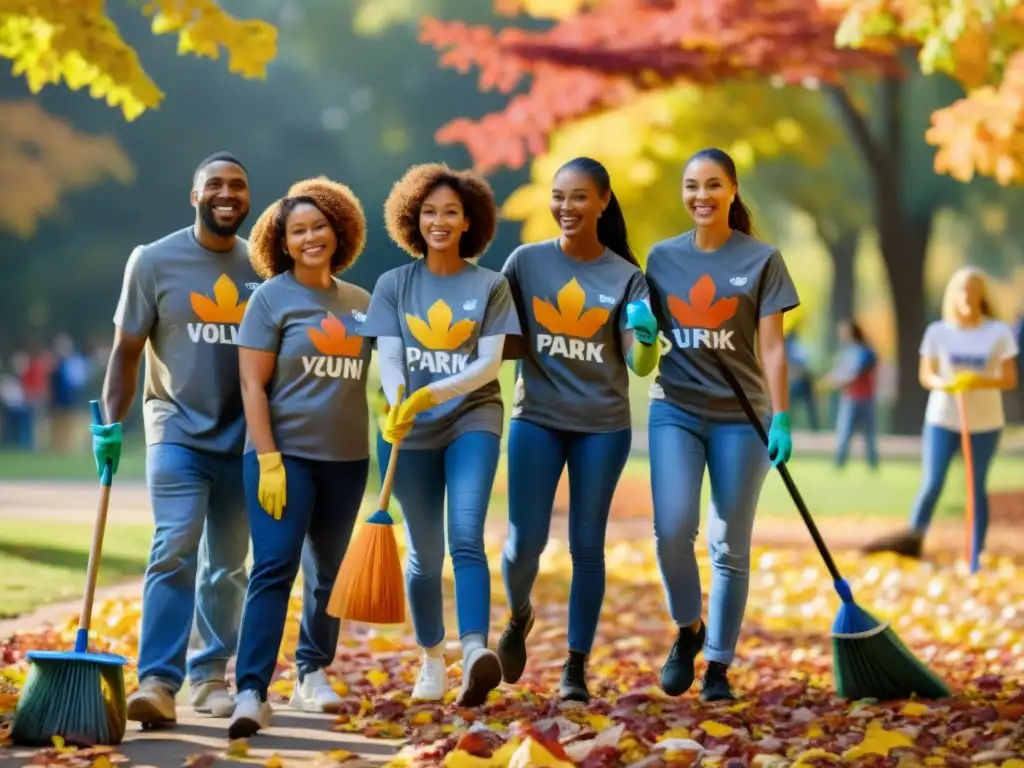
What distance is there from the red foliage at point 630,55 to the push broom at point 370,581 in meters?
8.17

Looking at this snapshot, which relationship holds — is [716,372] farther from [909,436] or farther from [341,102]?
[341,102]

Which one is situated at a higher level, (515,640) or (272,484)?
(272,484)

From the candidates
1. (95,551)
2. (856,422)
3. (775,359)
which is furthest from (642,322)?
(856,422)

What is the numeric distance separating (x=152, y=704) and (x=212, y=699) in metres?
0.53

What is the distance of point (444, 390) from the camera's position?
5875 mm

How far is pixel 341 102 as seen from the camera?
3347 cm

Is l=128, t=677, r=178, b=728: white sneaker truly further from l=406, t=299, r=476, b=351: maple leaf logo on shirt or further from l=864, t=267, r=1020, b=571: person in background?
l=864, t=267, r=1020, b=571: person in background

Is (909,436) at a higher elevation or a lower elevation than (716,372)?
higher

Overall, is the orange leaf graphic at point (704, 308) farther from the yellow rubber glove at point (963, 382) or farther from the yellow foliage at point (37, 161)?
the yellow foliage at point (37, 161)

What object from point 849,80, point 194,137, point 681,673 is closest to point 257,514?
point 681,673

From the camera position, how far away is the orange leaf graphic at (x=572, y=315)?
616cm

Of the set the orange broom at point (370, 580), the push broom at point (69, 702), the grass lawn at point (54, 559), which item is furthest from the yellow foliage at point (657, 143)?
the push broom at point (69, 702)

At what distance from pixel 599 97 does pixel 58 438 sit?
1423 centimetres

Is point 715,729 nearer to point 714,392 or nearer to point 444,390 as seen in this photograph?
point 714,392
